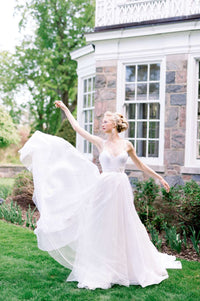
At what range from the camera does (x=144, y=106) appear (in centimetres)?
848

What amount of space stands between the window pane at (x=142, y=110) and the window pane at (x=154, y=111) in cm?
12

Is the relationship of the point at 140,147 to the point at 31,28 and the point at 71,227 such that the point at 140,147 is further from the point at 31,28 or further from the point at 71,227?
the point at 31,28

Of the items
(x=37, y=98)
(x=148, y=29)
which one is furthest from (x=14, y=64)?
(x=148, y=29)

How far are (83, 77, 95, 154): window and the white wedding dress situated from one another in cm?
541

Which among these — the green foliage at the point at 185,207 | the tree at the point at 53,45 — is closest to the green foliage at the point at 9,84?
the tree at the point at 53,45

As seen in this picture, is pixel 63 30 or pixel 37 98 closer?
pixel 63 30

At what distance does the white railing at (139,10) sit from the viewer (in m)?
→ 8.05

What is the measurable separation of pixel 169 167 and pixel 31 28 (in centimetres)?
1890

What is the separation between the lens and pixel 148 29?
8211 millimetres

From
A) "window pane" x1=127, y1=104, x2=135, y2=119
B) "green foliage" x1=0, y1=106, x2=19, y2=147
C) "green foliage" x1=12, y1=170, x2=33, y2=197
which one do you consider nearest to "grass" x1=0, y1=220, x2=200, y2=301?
"green foliage" x1=12, y1=170, x2=33, y2=197

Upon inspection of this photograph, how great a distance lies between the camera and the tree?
2067cm

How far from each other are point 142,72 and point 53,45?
14360 mm

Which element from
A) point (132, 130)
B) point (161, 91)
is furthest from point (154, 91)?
point (132, 130)

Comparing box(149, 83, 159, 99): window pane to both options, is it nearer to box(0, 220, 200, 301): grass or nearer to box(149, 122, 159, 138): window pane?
box(149, 122, 159, 138): window pane
